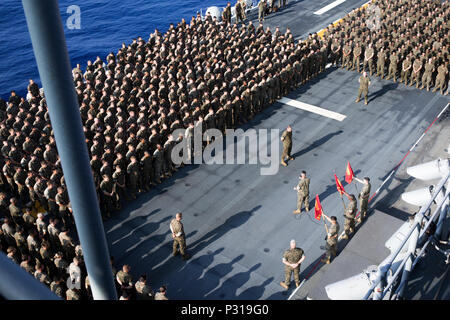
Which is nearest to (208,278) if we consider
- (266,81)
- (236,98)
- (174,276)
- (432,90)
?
(174,276)

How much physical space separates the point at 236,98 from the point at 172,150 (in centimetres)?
402

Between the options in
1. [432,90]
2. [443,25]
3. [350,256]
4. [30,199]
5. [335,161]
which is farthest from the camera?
[443,25]

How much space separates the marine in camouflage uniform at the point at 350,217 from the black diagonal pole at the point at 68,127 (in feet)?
34.9

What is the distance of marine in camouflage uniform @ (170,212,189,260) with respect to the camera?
1272cm

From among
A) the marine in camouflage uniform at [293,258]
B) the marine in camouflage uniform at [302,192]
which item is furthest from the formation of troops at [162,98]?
the marine in camouflage uniform at [293,258]

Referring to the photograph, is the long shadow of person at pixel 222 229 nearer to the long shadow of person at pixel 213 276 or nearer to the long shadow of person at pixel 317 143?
the long shadow of person at pixel 213 276

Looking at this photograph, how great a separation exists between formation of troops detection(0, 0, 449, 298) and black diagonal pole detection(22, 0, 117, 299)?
325 inches

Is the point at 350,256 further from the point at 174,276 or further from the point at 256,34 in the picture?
the point at 256,34

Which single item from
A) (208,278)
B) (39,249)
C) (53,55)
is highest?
(53,55)

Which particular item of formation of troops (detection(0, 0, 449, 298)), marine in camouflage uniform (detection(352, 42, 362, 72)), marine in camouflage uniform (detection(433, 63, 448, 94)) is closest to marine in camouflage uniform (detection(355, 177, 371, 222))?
formation of troops (detection(0, 0, 449, 298))

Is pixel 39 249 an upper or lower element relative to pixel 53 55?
lower

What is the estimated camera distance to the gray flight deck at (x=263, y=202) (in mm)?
12992

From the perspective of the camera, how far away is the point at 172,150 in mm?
16812

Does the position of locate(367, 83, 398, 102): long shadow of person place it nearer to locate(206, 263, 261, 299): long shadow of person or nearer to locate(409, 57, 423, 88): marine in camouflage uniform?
locate(409, 57, 423, 88): marine in camouflage uniform
